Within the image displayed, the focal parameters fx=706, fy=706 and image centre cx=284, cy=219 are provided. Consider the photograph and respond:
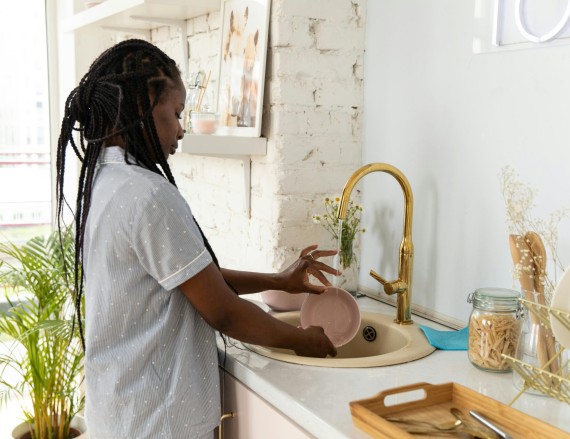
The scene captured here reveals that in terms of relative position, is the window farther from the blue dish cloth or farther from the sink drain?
the blue dish cloth

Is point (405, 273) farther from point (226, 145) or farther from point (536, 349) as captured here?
point (226, 145)

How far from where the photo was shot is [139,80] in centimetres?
129

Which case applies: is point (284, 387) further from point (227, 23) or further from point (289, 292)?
point (227, 23)

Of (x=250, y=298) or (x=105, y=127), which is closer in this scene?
(x=105, y=127)

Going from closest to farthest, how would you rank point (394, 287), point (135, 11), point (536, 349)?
point (536, 349) → point (394, 287) → point (135, 11)

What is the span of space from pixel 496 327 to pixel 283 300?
2.05 ft

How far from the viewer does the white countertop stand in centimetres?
116

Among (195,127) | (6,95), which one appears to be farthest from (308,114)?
(6,95)

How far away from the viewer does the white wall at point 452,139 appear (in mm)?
1439

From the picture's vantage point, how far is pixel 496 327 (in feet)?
4.39

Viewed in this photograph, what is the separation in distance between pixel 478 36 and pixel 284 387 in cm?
88

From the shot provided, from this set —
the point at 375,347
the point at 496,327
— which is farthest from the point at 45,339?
the point at 496,327

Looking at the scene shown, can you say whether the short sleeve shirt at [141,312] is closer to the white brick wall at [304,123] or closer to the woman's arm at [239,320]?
the woman's arm at [239,320]

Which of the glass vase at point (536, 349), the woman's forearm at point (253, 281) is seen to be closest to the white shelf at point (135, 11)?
the woman's forearm at point (253, 281)
